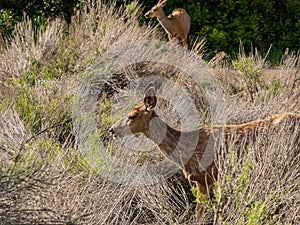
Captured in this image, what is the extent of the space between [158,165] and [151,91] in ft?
2.62

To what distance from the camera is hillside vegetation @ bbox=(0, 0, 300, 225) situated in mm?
4859

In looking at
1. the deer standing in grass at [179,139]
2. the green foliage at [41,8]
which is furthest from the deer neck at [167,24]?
the deer standing in grass at [179,139]

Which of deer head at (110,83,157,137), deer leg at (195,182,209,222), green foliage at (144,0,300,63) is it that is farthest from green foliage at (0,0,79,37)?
deer leg at (195,182,209,222)

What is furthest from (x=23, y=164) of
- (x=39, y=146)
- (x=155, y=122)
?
(x=155, y=122)

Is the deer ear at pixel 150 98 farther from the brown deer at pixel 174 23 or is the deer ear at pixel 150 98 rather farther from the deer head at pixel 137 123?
the brown deer at pixel 174 23

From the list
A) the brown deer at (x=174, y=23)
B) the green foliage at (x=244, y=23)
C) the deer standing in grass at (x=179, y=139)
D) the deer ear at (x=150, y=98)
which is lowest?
the green foliage at (x=244, y=23)

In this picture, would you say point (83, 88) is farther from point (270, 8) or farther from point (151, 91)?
point (270, 8)

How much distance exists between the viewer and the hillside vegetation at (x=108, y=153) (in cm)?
486

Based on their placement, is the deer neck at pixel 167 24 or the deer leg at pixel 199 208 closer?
the deer leg at pixel 199 208

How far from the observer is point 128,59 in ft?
30.9

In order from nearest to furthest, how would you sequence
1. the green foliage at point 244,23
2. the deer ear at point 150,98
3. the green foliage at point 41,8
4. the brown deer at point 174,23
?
the deer ear at point 150,98 < the brown deer at point 174,23 < the green foliage at point 41,8 < the green foliage at point 244,23

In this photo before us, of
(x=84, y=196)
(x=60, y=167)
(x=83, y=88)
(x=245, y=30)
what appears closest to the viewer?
(x=84, y=196)

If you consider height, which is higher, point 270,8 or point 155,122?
point 155,122

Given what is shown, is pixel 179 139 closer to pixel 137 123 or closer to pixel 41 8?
pixel 137 123
